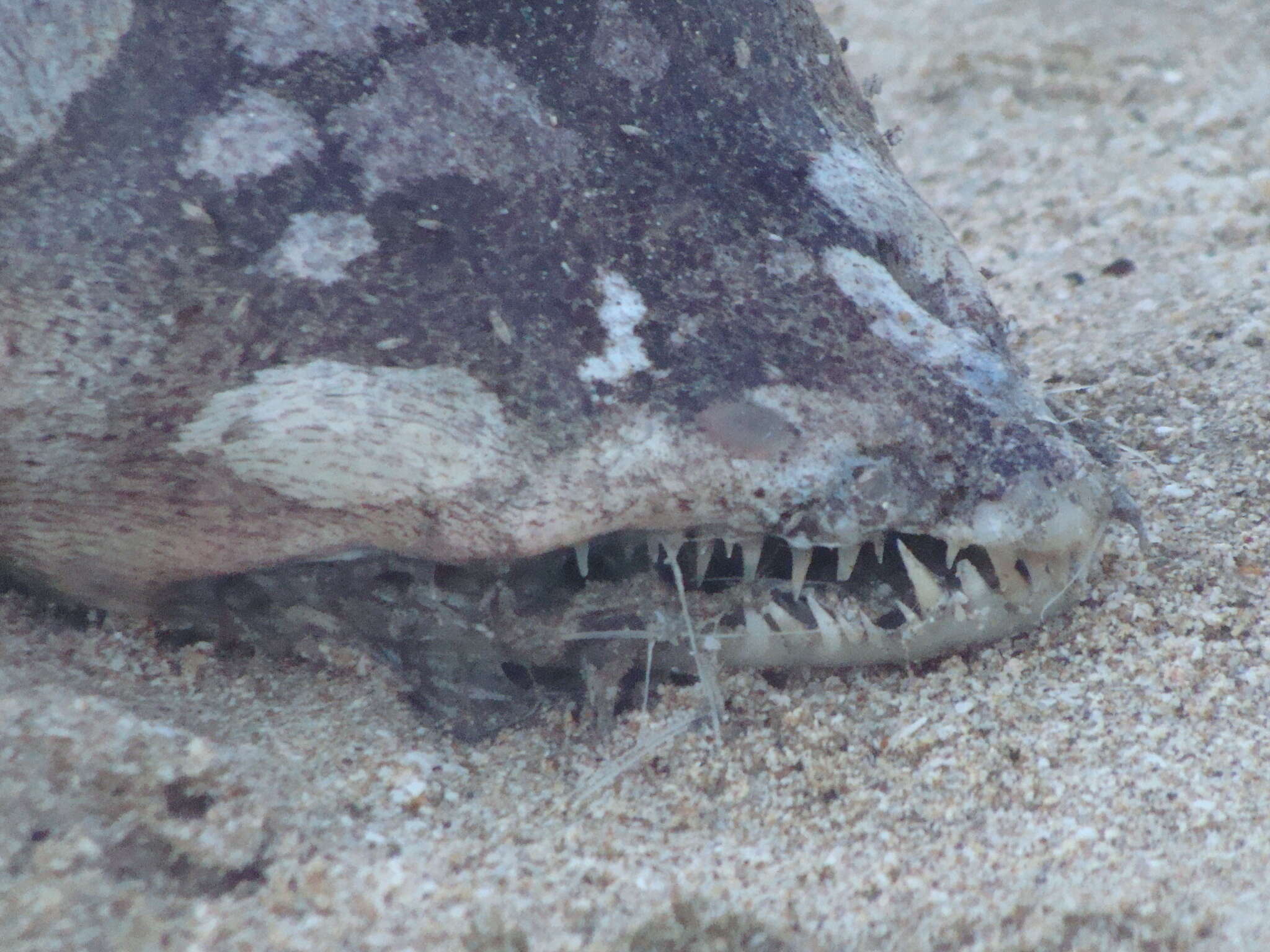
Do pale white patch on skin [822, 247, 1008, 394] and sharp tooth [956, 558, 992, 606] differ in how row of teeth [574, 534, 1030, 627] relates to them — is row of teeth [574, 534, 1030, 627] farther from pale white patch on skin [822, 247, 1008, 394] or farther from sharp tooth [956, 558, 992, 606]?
pale white patch on skin [822, 247, 1008, 394]

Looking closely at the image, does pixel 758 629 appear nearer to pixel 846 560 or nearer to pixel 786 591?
pixel 786 591

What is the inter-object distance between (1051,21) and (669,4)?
3629 millimetres

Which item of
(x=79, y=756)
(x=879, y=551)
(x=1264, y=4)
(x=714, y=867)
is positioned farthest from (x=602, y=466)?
(x=1264, y=4)

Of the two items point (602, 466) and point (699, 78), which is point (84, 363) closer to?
point (602, 466)

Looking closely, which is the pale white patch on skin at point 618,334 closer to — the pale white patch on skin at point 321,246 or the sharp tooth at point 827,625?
the pale white patch on skin at point 321,246

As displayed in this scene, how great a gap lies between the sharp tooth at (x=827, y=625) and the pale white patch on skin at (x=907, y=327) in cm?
45

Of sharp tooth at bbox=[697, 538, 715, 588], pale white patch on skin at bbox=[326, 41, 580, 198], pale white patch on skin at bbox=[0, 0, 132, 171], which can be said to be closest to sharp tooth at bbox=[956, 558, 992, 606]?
sharp tooth at bbox=[697, 538, 715, 588]

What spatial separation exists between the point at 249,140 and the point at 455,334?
0.45 m

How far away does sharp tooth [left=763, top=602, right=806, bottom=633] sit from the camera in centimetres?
211

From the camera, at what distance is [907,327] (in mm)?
2059

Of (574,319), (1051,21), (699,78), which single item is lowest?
(574,319)

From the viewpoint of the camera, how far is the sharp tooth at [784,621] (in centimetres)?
211

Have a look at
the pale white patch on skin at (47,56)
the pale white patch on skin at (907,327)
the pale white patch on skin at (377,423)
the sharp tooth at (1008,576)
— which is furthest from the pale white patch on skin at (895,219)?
the pale white patch on skin at (47,56)

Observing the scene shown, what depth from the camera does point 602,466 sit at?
1945mm
